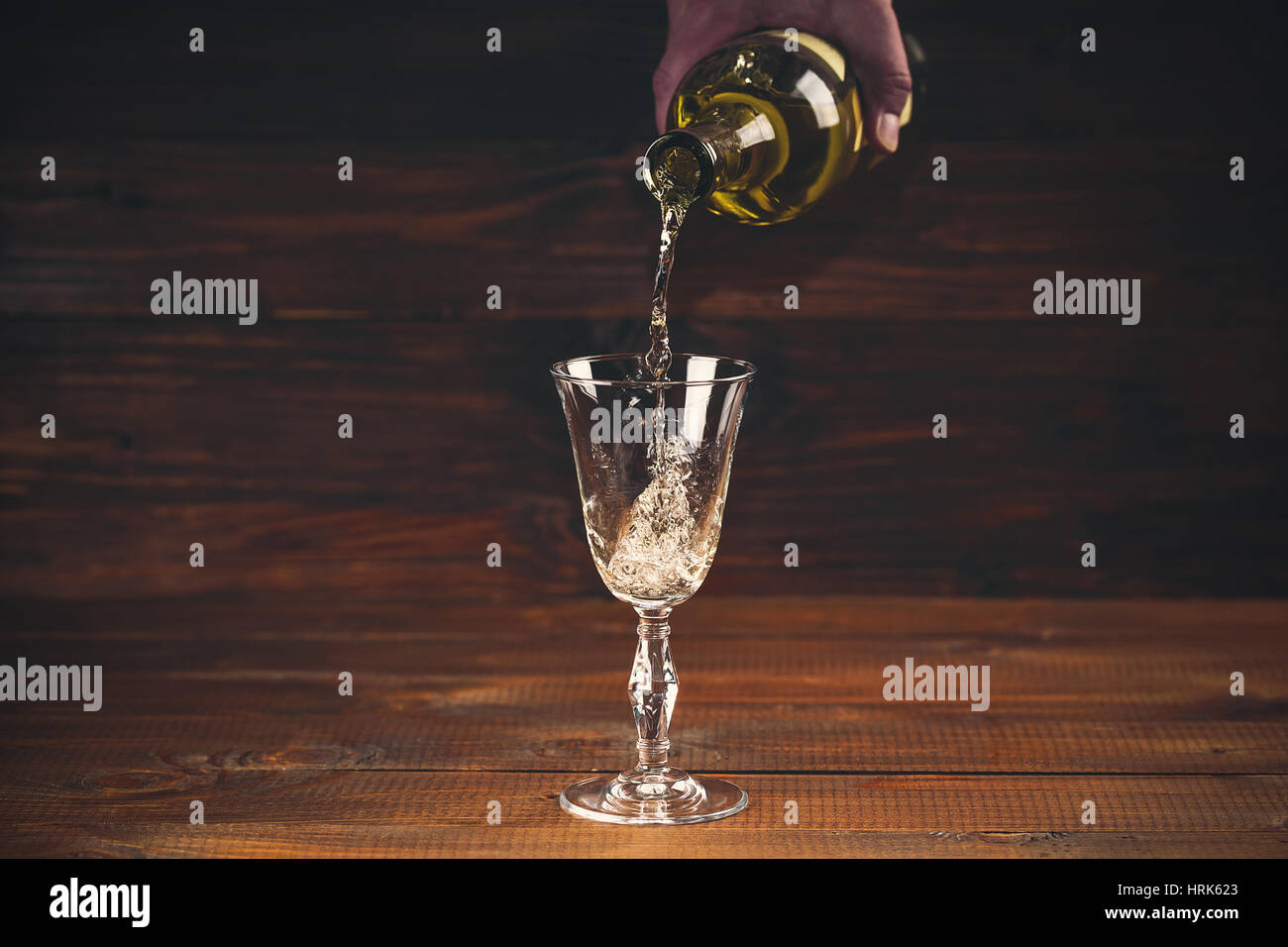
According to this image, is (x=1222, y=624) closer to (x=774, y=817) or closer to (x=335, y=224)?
(x=774, y=817)

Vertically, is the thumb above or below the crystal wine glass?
above

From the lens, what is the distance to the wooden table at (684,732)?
1.00 m

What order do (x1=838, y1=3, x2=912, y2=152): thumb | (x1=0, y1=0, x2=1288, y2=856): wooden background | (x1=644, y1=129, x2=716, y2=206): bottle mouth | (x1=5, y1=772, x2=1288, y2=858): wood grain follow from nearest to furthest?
1. (x1=5, y1=772, x2=1288, y2=858): wood grain
2. (x1=644, y1=129, x2=716, y2=206): bottle mouth
3. (x1=838, y1=3, x2=912, y2=152): thumb
4. (x1=0, y1=0, x2=1288, y2=856): wooden background

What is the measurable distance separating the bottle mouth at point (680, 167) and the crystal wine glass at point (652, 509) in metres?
0.14

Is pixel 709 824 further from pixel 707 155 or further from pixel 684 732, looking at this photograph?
pixel 707 155

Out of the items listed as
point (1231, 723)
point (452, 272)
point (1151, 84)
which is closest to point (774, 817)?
point (1231, 723)

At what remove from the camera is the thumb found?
1.25 metres

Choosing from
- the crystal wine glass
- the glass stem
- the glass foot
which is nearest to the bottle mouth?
the crystal wine glass

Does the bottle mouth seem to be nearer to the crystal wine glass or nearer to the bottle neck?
the bottle neck

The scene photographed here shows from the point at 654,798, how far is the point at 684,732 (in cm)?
18

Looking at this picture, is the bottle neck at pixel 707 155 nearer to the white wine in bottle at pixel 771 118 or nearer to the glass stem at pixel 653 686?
the white wine in bottle at pixel 771 118

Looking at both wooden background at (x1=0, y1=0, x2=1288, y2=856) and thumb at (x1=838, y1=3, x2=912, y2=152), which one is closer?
thumb at (x1=838, y1=3, x2=912, y2=152)

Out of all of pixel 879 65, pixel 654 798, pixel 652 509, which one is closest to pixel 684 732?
pixel 654 798

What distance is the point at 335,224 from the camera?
1.60 m
